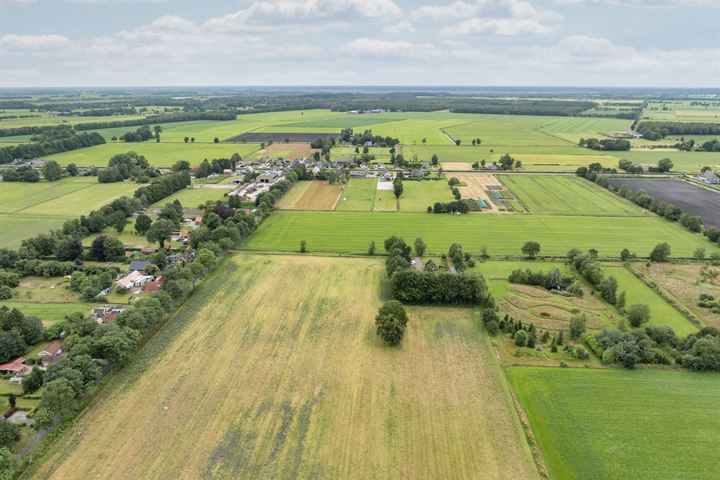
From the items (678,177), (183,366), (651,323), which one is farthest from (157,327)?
(678,177)

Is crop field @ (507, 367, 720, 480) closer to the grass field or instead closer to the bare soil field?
the grass field

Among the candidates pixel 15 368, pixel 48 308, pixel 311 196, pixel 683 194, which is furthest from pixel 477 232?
pixel 15 368

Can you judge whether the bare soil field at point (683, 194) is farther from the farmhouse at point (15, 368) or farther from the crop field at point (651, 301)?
the farmhouse at point (15, 368)

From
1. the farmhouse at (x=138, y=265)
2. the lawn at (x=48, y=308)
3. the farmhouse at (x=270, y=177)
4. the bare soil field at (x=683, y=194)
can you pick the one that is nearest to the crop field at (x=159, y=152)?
the farmhouse at (x=270, y=177)

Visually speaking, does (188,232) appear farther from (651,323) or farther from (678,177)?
(678,177)

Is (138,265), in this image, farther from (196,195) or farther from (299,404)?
(196,195)

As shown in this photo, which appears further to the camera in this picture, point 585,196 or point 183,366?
point 585,196
